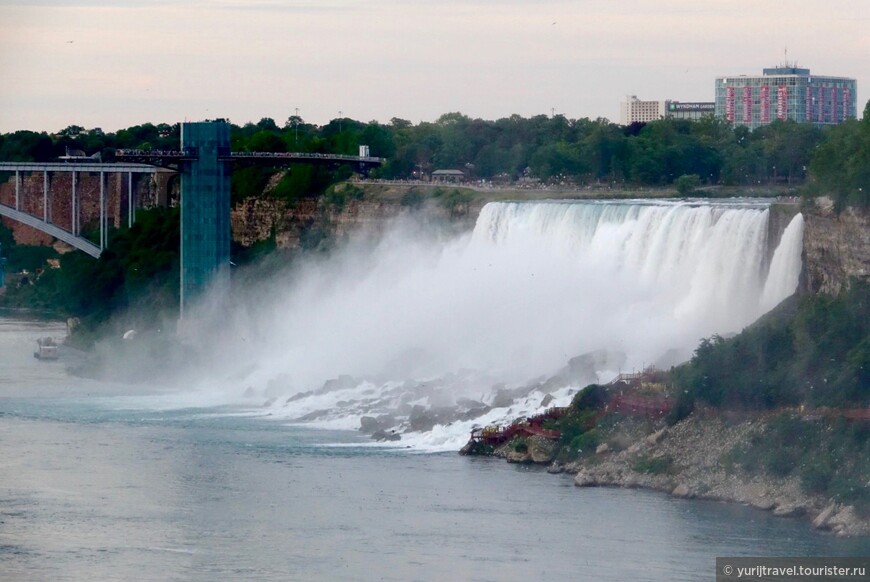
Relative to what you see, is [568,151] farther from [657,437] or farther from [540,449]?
[657,437]

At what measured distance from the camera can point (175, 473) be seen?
29328mm

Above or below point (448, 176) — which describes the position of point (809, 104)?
above

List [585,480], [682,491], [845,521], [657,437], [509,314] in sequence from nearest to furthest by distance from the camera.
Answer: [845,521]
[682,491]
[585,480]
[657,437]
[509,314]

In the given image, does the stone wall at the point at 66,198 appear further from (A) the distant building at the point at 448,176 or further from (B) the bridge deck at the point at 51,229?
(A) the distant building at the point at 448,176

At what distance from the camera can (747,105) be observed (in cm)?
8381

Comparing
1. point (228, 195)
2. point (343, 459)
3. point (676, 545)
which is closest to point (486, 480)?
point (343, 459)

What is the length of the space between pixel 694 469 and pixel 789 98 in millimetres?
55105

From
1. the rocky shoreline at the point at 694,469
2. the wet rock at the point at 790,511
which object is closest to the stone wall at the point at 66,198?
the rocky shoreline at the point at 694,469

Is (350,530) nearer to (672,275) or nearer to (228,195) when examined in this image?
(672,275)

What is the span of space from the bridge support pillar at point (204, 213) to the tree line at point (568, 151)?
6.17 m

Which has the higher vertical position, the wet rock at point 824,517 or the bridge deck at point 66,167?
the bridge deck at point 66,167

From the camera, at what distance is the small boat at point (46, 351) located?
46547 mm

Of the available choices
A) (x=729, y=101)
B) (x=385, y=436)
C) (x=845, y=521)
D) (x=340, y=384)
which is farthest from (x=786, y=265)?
(x=729, y=101)

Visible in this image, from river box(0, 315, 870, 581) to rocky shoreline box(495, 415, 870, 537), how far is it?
348 mm
